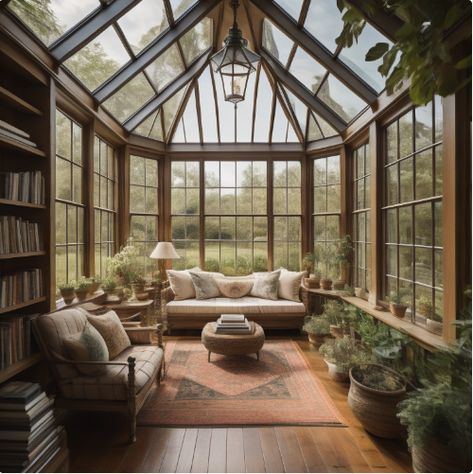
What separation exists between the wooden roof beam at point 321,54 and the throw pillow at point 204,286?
3.58 m

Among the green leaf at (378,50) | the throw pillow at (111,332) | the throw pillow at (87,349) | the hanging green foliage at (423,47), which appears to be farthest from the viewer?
the throw pillow at (111,332)

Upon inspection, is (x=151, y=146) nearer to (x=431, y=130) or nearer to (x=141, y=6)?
(x=141, y=6)

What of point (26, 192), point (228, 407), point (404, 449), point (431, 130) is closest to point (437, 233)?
point (431, 130)

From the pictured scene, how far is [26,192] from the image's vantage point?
2.71 m

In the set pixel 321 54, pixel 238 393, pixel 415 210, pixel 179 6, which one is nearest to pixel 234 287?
pixel 238 393

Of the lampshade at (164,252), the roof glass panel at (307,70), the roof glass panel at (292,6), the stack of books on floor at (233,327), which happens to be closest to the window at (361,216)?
the roof glass panel at (307,70)

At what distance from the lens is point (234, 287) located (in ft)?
17.9

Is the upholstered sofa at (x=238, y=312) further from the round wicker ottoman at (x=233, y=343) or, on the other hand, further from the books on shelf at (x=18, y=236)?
the books on shelf at (x=18, y=236)

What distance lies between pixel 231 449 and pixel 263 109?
5.10 meters

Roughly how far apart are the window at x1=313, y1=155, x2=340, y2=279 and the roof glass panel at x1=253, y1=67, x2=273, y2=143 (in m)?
1.12

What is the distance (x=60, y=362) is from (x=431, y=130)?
3947mm

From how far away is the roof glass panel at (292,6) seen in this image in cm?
360

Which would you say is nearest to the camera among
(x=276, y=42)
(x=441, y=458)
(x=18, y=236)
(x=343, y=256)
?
(x=441, y=458)

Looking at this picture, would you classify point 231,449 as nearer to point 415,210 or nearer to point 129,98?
point 415,210
